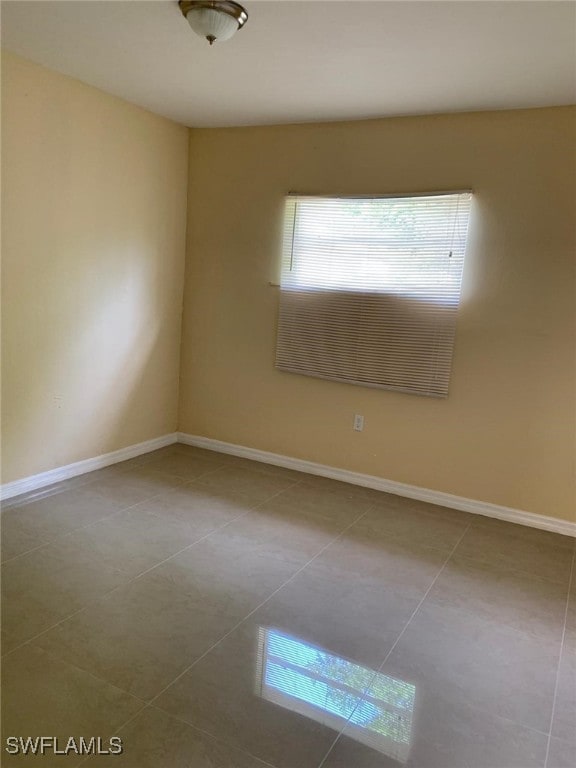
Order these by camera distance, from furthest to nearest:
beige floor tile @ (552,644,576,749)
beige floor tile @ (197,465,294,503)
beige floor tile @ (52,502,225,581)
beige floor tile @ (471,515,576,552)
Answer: beige floor tile @ (197,465,294,503)
beige floor tile @ (471,515,576,552)
beige floor tile @ (52,502,225,581)
beige floor tile @ (552,644,576,749)

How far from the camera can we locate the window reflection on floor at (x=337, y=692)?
1.62 meters

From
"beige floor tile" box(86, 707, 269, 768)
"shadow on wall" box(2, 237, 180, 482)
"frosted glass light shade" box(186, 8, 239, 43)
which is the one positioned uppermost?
"frosted glass light shade" box(186, 8, 239, 43)

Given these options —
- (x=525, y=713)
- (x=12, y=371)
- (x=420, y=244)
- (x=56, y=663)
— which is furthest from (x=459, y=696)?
(x=12, y=371)

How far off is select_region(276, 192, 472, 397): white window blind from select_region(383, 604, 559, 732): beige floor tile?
4.92 ft

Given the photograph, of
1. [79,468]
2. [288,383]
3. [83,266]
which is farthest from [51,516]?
[288,383]

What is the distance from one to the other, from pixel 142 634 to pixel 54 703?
0.39 meters

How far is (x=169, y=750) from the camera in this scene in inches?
58.7

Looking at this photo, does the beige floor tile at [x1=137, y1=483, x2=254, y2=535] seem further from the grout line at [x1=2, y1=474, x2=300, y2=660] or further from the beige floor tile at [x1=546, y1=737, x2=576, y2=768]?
the beige floor tile at [x1=546, y1=737, x2=576, y2=768]

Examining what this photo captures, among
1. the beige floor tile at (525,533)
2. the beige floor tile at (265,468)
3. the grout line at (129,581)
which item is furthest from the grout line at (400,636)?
the beige floor tile at (265,468)

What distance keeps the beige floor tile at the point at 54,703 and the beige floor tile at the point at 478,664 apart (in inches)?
36.6

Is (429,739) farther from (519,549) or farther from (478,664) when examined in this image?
(519,549)

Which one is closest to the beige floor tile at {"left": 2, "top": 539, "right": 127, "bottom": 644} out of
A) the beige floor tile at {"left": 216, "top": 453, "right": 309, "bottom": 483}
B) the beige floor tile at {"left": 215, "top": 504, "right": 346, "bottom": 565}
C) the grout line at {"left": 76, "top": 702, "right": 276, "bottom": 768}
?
the grout line at {"left": 76, "top": 702, "right": 276, "bottom": 768}

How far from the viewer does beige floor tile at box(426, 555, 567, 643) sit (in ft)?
7.31

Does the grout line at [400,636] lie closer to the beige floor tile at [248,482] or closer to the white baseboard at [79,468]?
the beige floor tile at [248,482]
